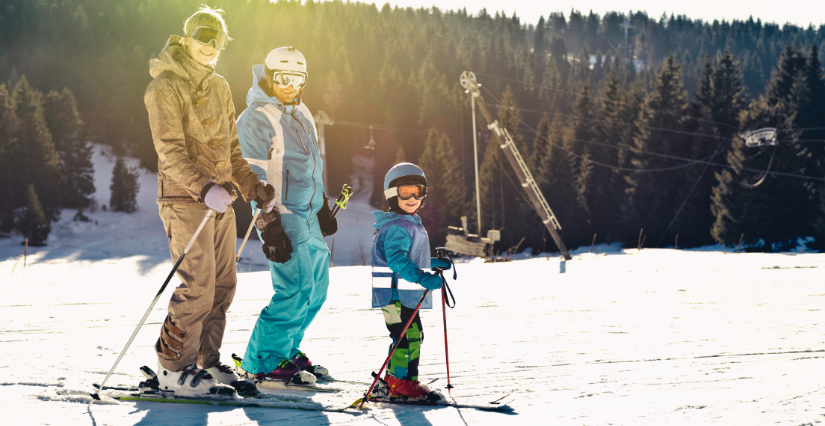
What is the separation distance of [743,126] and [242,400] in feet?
125

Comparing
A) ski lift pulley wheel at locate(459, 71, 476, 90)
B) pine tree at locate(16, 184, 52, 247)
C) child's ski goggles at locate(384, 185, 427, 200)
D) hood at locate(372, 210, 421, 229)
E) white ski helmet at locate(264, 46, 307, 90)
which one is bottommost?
pine tree at locate(16, 184, 52, 247)

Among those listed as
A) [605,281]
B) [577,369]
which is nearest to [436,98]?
[605,281]

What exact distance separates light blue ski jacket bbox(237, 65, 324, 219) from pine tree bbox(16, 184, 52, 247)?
36.1 metres

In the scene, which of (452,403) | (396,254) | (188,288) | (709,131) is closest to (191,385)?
(188,288)

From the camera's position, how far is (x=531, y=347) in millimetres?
4508

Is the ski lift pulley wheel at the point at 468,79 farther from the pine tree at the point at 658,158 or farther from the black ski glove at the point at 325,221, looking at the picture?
the pine tree at the point at 658,158

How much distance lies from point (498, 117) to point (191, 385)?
155 ft

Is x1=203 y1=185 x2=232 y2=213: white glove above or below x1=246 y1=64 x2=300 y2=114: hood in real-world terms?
below

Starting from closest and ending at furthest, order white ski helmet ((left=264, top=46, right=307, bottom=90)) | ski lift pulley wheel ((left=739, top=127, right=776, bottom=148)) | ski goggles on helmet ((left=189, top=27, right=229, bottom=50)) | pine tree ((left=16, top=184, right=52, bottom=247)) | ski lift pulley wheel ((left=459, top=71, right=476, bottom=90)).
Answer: ski goggles on helmet ((left=189, top=27, right=229, bottom=50))
white ski helmet ((left=264, top=46, right=307, bottom=90))
ski lift pulley wheel ((left=459, top=71, right=476, bottom=90))
ski lift pulley wheel ((left=739, top=127, right=776, bottom=148))
pine tree ((left=16, top=184, right=52, bottom=247))

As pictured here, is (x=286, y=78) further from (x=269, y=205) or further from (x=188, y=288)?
(x=188, y=288)

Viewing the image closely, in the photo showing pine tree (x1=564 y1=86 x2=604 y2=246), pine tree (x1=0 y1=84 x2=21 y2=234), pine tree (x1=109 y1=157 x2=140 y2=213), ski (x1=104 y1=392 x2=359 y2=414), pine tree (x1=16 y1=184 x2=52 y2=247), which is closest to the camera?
ski (x1=104 y1=392 x2=359 y2=414)

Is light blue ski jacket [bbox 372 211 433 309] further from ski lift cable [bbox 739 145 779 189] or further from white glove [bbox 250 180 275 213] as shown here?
ski lift cable [bbox 739 145 779 189]

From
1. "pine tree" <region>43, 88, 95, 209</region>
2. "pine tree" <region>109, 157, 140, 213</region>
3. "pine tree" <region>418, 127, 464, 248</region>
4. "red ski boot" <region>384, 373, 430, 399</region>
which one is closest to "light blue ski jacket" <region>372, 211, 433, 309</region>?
"red ski boot" <region>384, 373, 430, 399</region>

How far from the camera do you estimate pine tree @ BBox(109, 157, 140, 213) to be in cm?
4034
